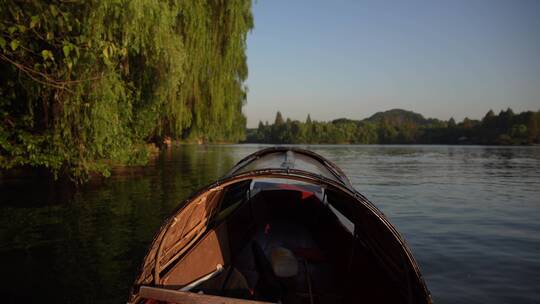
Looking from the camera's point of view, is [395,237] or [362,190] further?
[362,190]

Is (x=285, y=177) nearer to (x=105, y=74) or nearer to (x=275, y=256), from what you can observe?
(x=275, y=256)

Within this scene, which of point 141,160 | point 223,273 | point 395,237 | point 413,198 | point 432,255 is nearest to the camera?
point 395,237

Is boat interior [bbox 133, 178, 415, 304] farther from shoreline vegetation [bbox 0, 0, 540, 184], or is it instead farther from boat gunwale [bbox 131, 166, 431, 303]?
shoreline vegetation [bbox 0, 0, 540, 184]

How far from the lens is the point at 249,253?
559 cm

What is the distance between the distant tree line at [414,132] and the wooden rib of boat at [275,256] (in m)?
107

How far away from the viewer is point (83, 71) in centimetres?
685

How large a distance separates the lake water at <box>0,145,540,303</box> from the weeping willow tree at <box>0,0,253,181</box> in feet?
4.91

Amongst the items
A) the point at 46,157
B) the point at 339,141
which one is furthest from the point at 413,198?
the point at 339,141

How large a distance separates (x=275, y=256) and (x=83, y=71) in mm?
5032

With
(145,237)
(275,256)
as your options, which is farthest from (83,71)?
(275,256)

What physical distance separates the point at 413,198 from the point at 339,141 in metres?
130

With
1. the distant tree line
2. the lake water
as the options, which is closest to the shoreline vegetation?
the lake water

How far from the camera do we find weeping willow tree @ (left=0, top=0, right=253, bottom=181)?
17.9ft

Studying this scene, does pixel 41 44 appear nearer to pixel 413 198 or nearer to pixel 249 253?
pixel 249 253
